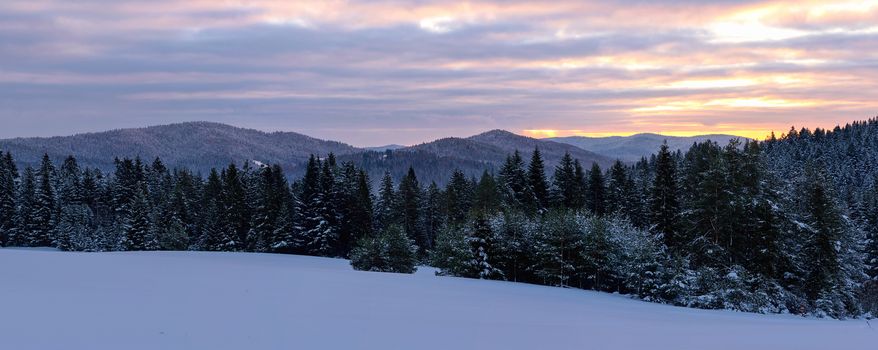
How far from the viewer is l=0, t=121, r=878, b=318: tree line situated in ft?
115

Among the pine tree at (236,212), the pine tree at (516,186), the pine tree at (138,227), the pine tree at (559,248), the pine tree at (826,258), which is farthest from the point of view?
the pine tree at (138,227)

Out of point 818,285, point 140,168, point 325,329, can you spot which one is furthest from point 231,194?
point 325,329

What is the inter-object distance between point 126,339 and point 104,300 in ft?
14.5

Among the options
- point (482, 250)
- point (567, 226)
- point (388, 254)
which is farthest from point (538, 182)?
point (388, 254)

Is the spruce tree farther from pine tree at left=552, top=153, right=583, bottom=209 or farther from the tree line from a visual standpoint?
Result: pine tree at left=552, top=153, right=583, bottom=209

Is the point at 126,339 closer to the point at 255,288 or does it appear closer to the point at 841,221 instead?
the point at 255,288

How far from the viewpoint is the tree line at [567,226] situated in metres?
35.2

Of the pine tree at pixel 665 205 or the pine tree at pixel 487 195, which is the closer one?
the pine tree at pixel 665 205

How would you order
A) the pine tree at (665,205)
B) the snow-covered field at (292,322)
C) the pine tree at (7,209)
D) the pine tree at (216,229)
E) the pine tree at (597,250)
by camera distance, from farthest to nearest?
the pine tree at (7,209) → the pine tree at (216,229) → the pine tree at (665,205) → the pine tree at (597,250) → the snow-covered field at (292,322)

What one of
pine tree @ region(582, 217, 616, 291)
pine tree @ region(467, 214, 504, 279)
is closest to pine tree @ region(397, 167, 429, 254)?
pine tree @ region(467, 214, 504, 279)

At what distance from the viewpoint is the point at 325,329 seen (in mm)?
11586

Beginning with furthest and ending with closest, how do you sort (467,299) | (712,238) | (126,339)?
(712,238) → (467,299) → (126,339)

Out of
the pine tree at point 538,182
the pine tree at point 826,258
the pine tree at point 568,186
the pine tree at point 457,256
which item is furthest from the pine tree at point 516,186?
the pine tree at point 826,258

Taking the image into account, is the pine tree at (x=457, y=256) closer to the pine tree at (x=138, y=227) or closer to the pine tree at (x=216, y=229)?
the pine tree at (x=216, y=229)
